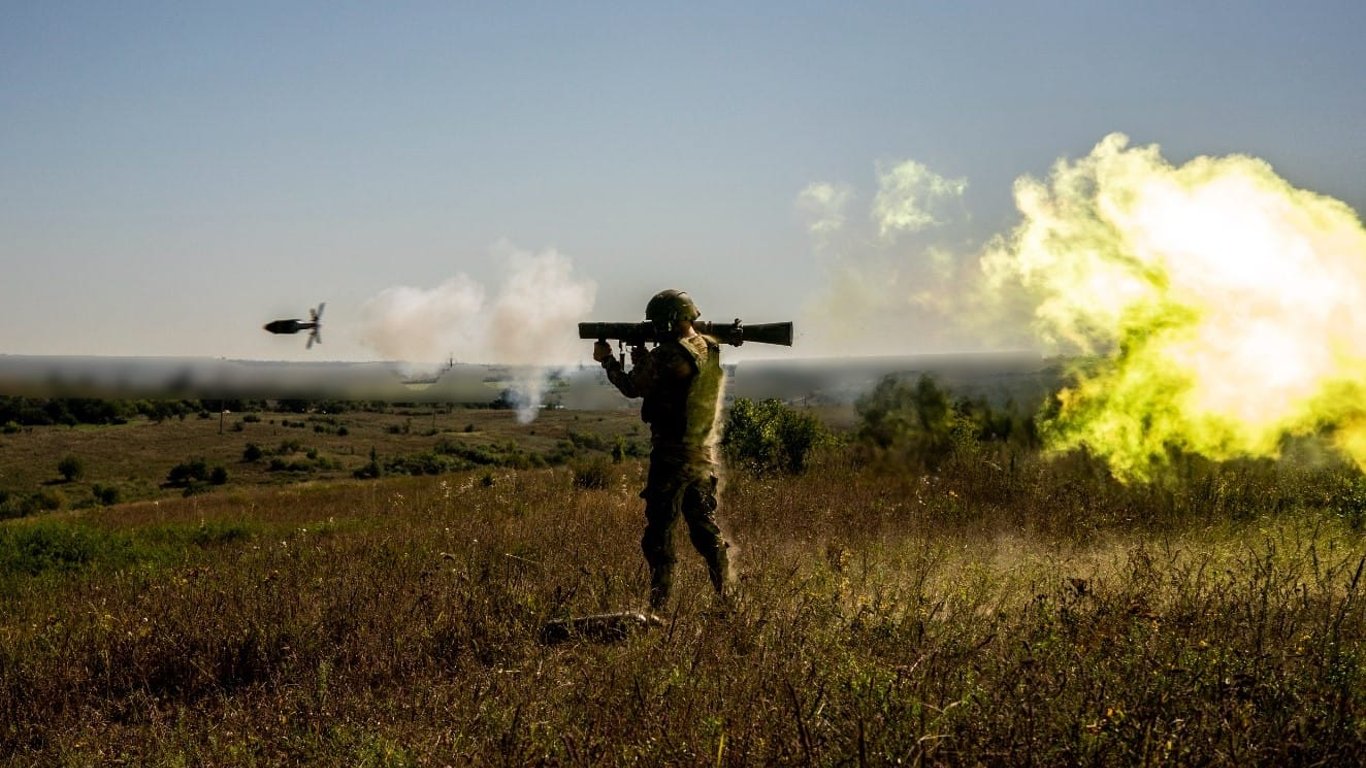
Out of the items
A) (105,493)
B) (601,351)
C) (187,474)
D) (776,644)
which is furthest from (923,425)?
(187,474)

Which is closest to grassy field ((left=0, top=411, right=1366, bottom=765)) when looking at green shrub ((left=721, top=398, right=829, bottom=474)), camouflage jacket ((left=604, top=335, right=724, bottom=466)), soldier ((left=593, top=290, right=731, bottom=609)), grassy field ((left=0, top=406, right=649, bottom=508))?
soldier ((left=593, top=290, right=731, bottom=609))

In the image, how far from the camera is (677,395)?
6766 millimetres

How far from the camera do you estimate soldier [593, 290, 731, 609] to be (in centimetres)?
671

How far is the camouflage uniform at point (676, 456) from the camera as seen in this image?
6711mm

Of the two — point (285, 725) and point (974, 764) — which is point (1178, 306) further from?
point (285, 725)

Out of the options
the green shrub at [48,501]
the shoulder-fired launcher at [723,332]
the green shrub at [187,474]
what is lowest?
the green shrub at [48,501]

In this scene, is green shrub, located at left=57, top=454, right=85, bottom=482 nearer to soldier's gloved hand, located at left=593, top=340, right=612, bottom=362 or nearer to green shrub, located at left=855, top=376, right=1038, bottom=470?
green shrub, located at left=855, top=376, right=1038, bottom=470

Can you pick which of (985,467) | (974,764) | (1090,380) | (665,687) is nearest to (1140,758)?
(974,764)

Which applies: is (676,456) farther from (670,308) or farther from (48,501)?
(48,501)

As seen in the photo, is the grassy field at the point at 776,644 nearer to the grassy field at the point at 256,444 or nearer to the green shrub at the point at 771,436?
the green shrub at the point at 771,436

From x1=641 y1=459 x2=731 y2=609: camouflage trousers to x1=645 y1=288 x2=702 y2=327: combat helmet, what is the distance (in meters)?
1.09

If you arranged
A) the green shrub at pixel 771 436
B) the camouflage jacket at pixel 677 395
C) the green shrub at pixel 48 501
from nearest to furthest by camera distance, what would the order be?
the camouflage jacket at pixel 677 395 < the green shrub at pixel 771 436 < the green shrub at pixel 48 501

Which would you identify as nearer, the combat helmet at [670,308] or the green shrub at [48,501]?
the combat helmet at [670,308]

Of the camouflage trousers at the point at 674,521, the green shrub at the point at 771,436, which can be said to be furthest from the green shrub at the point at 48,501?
the camouflage trousers at the point at 674,521
